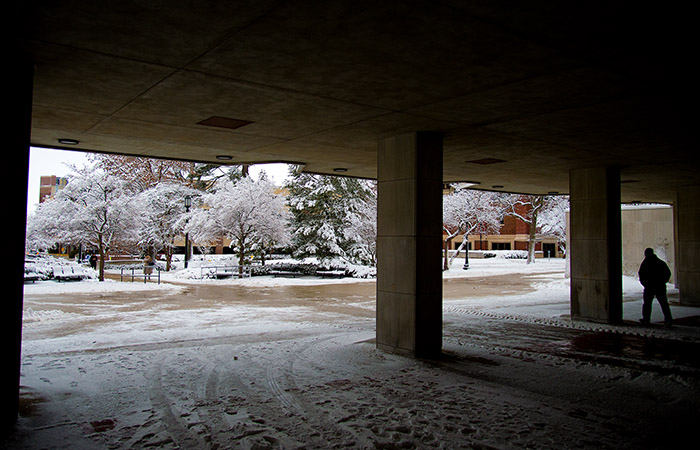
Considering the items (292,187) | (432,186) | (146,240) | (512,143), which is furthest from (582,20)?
(146,240)

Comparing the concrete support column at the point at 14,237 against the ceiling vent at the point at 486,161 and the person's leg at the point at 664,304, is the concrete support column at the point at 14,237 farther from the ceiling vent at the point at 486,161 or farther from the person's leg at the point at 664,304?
the person's leg at the point at 664,304

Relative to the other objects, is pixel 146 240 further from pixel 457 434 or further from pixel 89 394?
pixel 457 434

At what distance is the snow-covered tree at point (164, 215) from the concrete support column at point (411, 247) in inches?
1085

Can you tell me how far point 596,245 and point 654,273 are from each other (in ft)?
5.48

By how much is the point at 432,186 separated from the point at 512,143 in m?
2.32

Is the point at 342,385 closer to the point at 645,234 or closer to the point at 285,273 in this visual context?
the point at 285,273

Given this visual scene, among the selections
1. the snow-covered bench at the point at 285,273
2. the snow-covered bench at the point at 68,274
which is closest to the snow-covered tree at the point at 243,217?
the snow-covered bench at the point at 285,273

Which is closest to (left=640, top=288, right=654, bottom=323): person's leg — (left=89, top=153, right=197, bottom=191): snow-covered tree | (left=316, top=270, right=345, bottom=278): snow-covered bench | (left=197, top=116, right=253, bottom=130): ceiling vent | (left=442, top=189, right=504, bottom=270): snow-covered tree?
(left=197, top=116, right=253, bottom=130): ceiling vent

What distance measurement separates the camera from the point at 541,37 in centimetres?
511

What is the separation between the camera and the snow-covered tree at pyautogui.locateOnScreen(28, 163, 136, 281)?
28281 millimetres

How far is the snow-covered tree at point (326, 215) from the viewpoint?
35.2 meters

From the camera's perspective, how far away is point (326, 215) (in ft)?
119

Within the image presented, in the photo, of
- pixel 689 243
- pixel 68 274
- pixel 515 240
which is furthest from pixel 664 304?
pixel 515 240

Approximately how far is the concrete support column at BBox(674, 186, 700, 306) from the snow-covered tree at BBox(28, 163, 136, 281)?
87.5 feet
